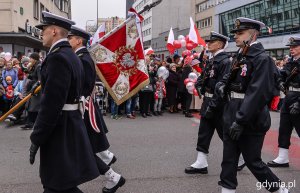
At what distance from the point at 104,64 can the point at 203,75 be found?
1748 millimetres

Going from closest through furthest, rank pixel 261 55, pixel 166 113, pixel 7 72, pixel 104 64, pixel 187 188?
1. pixel 261 55
2. pixel 187 188
3. pixel 104 64
4. pixel 7 72
5. pixel 166 113

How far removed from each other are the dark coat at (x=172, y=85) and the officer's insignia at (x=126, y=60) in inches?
214

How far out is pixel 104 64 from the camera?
6492 millimetres

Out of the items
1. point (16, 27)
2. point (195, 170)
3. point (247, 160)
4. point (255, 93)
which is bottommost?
point (195, 170)

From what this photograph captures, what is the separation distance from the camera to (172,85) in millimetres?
12492

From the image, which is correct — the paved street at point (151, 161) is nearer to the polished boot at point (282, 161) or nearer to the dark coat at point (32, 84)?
the polished boot at point (282, 161)

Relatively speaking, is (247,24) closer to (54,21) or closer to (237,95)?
(237,95)

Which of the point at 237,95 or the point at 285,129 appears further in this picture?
the point at 285,129

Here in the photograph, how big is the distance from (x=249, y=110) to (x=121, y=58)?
336 cm

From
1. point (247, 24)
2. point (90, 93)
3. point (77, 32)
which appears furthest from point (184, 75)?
point (247, 24)

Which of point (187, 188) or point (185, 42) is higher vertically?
point (185, 42)

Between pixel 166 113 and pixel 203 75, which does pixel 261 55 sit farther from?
pixel 166 113

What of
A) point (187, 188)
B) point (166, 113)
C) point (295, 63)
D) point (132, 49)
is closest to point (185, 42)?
point (166, 113)

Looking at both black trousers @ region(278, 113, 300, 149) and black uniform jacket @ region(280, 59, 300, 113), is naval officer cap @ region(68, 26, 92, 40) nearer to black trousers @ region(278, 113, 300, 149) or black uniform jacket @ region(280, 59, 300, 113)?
black uniform jacket @ region(280, 59, 300, 113)
